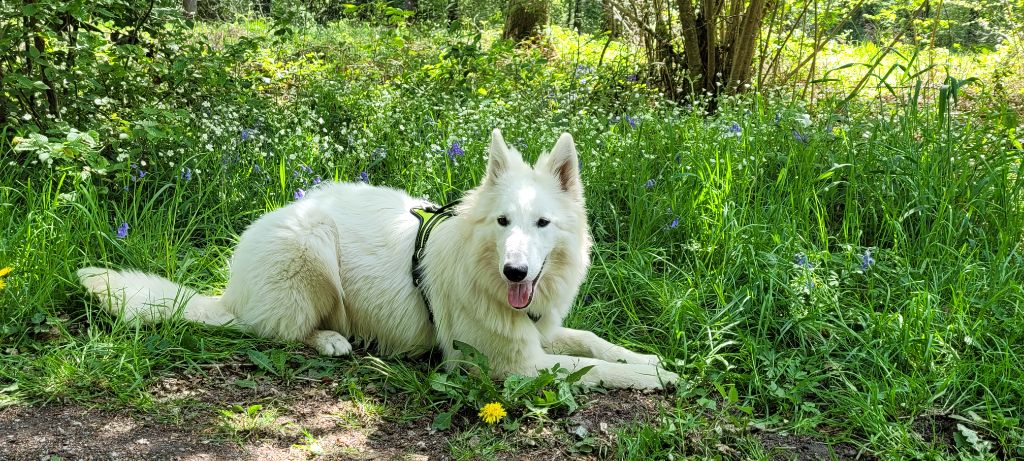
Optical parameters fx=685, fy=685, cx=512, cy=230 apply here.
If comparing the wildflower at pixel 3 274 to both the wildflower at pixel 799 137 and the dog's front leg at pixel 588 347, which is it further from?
the wildflower at pixel 799 137

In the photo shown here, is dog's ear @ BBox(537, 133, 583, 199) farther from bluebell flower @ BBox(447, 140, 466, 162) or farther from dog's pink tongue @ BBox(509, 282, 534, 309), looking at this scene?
bluebell flower @ BBox(447, 140, 466, 162)

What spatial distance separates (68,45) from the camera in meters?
4.21

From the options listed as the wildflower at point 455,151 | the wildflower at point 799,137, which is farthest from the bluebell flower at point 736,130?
the wildflower at point 455,151

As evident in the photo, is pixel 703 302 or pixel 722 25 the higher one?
pixel 722 25

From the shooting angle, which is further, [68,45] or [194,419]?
[68,45]

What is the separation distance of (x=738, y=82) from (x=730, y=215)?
2.75 m

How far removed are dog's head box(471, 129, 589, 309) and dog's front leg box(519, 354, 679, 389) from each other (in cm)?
36

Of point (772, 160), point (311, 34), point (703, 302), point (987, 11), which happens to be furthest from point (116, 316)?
point (987, 11)

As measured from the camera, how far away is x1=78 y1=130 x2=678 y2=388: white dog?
2.86 meters

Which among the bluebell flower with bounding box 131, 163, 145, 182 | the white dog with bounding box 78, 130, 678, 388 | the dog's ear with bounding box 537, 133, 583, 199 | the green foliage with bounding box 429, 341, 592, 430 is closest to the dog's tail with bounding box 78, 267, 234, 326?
the white dog with bounding box 78, 130, 678, 388

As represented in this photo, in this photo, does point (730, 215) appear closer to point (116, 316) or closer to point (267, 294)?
point (267, 294)

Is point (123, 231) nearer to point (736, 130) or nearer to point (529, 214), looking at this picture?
point (529, 214)

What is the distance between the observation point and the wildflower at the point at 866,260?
3353mm

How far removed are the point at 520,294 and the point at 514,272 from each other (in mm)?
230
